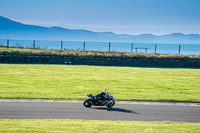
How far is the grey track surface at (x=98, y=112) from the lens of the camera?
606 inches

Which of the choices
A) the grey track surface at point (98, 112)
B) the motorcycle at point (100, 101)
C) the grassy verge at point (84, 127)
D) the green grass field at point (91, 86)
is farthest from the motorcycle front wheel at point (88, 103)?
the grassy verge at point (84, 127)

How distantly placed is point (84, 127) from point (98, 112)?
4.36 metres

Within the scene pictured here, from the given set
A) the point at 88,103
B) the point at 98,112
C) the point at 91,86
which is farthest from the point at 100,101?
the point at 91,86

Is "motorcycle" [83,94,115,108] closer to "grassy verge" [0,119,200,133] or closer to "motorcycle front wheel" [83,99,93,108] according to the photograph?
"motorcycle front wheel" [83,99,93,108]

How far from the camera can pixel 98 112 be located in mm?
16578

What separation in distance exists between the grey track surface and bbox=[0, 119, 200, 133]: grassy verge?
5.72 feet

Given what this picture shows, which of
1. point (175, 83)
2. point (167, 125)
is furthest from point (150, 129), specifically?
point (175, 83)

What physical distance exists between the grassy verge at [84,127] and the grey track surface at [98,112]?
1.74 metres

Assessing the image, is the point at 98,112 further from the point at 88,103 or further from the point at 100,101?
the point at 88,103

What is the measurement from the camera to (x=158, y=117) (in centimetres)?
1582

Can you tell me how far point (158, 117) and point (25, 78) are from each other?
51.0ft

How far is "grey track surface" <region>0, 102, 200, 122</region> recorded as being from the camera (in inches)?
606

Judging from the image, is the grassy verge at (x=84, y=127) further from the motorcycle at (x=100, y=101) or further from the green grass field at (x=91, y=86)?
the green grass field at (x=91, y=86)

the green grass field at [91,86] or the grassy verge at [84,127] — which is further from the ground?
the green grass field at [91,86]
